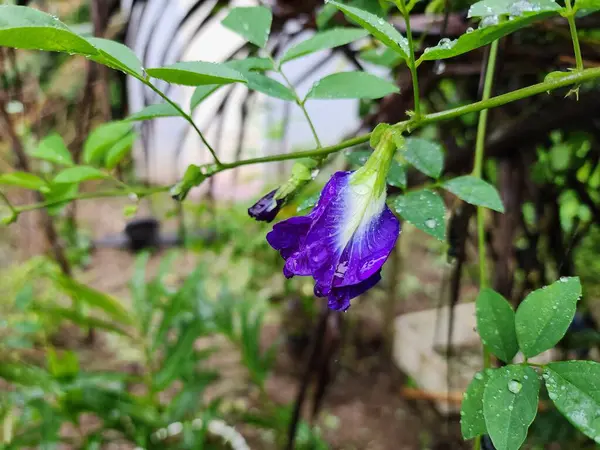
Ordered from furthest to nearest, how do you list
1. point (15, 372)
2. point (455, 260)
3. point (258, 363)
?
1. point (258, 363)
2. point (15, 372)
3. point (455, 260)

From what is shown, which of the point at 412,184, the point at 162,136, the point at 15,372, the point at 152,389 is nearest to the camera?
the point at 412,184

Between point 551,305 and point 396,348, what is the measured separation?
117 cm

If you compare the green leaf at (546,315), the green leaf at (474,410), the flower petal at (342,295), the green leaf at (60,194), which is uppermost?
the green leaf at (60,194)

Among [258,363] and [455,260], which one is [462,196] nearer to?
[455,260]

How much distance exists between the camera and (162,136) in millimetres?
1927

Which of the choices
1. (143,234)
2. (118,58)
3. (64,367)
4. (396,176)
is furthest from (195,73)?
(143,234)

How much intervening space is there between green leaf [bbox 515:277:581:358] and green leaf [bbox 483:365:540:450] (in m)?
0.02

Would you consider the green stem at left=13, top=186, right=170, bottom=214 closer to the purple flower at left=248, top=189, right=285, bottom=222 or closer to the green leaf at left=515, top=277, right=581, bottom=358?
the purple flower at left=248, top=189, right=285, bottom=222

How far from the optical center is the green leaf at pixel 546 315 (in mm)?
237

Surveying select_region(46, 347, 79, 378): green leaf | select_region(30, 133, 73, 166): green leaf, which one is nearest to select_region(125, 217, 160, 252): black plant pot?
select_region(46, 347, 79, 378): green leaf

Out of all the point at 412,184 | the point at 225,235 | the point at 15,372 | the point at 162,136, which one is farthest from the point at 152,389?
the point at 162,136

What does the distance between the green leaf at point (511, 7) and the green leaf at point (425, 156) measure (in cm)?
12

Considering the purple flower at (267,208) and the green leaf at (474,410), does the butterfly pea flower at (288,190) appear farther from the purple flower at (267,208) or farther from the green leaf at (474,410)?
the green leaf at (474,410)

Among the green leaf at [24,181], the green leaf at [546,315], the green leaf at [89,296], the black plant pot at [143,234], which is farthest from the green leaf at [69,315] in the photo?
the black plant pot at [143,234]
